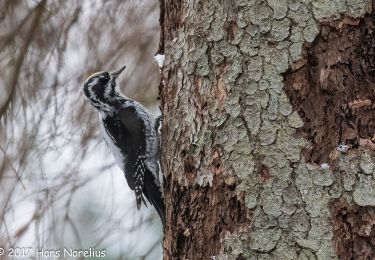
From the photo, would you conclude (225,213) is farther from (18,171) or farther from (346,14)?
(18,171)

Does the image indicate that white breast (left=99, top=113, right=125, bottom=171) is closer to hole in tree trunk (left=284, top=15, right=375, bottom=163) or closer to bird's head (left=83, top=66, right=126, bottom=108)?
bird's head (left=83, top=66, right=126, bottom=108)

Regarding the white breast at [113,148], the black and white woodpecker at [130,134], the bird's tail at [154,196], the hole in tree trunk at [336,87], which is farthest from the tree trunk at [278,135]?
→ the white breast at [113,148]

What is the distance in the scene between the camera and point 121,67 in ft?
10.4

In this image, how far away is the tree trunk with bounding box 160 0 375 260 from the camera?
5.49 ft

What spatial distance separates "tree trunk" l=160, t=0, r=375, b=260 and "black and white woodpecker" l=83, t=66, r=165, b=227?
1126mm

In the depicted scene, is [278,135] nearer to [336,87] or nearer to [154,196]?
[336,87]

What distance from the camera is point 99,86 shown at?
10.4 feet

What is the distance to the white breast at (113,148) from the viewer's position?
3240 mm

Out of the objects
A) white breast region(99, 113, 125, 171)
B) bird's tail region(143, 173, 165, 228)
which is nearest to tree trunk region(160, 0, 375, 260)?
bird's tail region(143, 173, 165, 228)

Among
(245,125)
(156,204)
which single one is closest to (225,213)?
(245,125)

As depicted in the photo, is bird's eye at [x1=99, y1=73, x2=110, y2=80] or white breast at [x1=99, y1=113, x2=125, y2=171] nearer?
bird's eye at [x1=99, y1=73, x2=110, y2=80]

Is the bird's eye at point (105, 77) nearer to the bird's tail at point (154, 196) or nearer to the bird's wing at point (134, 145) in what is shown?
the bird's wing at point (134, 145)

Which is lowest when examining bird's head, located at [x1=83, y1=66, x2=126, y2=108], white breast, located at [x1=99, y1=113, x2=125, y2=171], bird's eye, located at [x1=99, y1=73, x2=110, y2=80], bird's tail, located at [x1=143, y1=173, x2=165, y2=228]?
bird's tail, located at [x1=143, y1=173, x2=165, y2=228]

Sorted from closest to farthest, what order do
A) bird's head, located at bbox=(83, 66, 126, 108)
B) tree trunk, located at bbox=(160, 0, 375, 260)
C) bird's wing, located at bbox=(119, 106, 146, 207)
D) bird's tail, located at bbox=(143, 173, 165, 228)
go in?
tree trunk, located at bbox=(160, 0, 375, 260)
bird's tail, located at bbox=(143, 173, 165, 228)
bird's head, located at bbox=(83, 66, 126, 108)
bird's wing, located at bbox=(119, 106, 146, 207)
